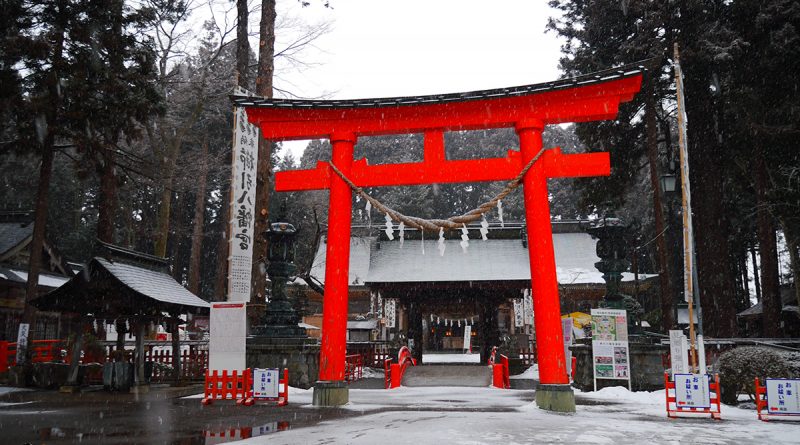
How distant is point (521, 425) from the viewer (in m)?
8.16

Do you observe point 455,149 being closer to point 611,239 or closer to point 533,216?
point 611,239

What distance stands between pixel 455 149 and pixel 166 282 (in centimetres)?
4537

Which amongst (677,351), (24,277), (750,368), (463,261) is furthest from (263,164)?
(24,277)

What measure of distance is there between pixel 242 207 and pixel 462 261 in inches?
→ 570

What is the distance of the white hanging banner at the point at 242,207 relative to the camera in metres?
12.4

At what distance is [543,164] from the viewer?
402 inches

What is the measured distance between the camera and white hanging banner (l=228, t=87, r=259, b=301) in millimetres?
12367

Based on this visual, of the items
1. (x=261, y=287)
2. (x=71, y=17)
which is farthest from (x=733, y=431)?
(x=71, y=17)

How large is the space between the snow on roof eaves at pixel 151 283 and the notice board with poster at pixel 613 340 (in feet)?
34.9

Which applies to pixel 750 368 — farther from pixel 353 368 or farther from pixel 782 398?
pixel 353 368

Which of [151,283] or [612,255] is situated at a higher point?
[612,255]

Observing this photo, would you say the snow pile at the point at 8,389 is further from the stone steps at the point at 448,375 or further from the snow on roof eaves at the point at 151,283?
the stone steps at the point at 448,375

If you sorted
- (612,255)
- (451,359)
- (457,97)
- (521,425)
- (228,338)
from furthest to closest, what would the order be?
(451,359) → (612,255) → (228,338) → (457,97) → (521,425)

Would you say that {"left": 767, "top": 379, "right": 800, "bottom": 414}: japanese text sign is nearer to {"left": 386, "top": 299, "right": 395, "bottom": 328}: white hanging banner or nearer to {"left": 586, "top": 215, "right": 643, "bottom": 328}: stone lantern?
{"left": 586, "top": 215, "right": 643, "bottom": 328}: stone lantern
